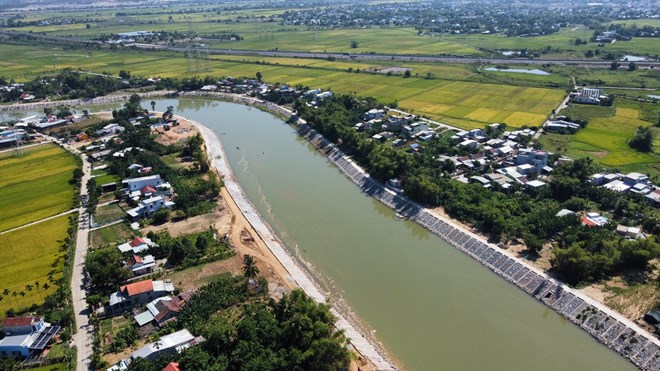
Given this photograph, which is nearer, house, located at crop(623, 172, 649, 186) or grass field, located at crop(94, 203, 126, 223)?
grass field, located at crop(94, 203, 126, 223)

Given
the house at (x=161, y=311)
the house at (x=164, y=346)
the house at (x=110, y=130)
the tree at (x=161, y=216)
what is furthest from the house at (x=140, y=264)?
the house at (x=110, y=130)

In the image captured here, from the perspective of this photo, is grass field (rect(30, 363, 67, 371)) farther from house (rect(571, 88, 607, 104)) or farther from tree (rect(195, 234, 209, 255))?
house (rect(571, 88, 607, 104))

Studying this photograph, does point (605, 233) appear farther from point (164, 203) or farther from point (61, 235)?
point (61, 235)

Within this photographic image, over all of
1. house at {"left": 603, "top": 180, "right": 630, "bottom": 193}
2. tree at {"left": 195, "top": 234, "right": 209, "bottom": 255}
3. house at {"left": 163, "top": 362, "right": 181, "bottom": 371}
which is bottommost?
tree at {"left": 195, "top": 234, "right": 209, "bottom": 255}

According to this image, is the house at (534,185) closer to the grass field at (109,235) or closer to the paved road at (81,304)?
the grass field at (109,235)

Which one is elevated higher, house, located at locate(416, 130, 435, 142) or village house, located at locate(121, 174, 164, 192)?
house, located at locate(416, 130, 435, 142)

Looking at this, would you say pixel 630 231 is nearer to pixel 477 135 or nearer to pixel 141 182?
pixel 477 135

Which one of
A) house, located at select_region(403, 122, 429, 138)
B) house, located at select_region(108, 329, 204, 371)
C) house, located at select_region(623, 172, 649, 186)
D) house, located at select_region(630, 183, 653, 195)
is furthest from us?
house, located at select_region(403, 122, 429, 138)

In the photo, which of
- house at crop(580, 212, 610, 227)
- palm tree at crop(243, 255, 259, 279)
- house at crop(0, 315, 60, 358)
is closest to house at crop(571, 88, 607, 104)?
house at crop(580, 212, 610, 227)
